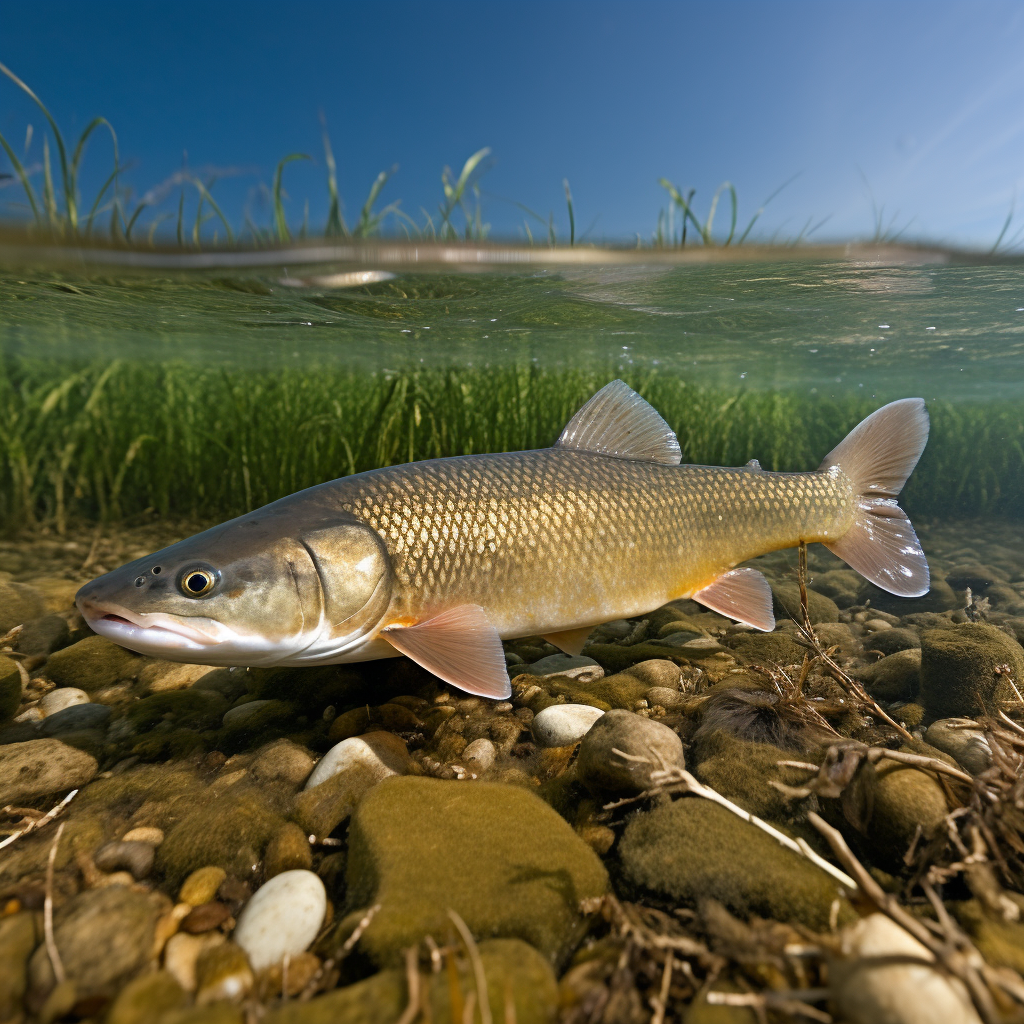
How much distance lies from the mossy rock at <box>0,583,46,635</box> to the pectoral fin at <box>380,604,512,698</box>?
3.51 m

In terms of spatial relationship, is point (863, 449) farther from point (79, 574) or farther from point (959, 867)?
point (79, 574)

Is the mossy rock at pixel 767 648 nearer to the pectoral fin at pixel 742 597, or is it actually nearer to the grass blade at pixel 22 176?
the pectoral fin at pixel 742 597

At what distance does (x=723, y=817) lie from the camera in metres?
2.03

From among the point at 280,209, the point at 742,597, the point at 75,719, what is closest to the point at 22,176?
the point at 280,209

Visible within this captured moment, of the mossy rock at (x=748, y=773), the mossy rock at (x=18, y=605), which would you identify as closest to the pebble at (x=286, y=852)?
the mossy rock at (x=748, y=773)

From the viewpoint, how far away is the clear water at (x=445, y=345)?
835cm

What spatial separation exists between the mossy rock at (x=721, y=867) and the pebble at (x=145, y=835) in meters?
1.87

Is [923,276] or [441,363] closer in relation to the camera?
[923,276]

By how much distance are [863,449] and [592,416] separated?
2068 mm

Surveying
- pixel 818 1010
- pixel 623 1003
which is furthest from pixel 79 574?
pixel 818 1010

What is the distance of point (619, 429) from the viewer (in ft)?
13.2

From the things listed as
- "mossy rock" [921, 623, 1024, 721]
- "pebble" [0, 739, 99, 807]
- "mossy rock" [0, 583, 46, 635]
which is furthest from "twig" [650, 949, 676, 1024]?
"mossy rock" [0, 583, 46, 635]

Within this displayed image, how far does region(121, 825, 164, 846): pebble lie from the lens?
2.26 meters

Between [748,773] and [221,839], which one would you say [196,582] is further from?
[748,773]
